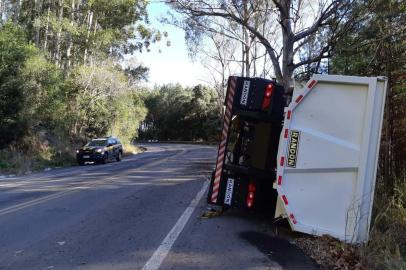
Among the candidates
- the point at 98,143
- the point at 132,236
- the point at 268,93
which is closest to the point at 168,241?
the point at 132,236

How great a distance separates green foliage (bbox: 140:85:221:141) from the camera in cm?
7824

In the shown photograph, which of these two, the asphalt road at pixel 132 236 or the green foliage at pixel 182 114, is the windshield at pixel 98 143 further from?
the green foliage at pixel 182 114

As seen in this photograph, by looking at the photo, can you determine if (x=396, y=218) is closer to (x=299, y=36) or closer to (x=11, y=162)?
(x=299, y=36)

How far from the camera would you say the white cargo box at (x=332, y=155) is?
706cm

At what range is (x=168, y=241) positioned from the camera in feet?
24.5

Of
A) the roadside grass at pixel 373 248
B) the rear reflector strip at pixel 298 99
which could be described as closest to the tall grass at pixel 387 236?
the roadside grass at pixel 373 248

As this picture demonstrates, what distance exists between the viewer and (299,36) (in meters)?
17.0

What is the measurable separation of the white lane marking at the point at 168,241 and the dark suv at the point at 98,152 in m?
20.1

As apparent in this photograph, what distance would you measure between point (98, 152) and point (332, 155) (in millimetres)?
24784

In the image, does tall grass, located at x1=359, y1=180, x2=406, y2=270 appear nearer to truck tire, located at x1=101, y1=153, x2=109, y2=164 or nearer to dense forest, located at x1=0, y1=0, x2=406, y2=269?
dense forest, located at x1=0, y1=0, x2=406, y2=269

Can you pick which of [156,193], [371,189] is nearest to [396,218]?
[371,189]

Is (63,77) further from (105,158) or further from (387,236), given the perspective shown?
(387,236)

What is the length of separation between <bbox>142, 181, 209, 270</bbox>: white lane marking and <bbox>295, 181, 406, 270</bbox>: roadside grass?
196cm

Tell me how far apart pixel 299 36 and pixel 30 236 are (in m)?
12.1
